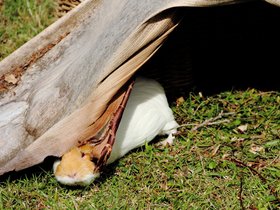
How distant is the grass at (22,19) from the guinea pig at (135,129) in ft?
4.61

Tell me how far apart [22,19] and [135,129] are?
1.92m

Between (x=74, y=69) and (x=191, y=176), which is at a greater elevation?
(x=74, y=69)

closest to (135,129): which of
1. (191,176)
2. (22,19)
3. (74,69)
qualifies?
(191,176)

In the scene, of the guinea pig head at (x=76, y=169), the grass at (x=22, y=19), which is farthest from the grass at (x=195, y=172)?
the grass at (x=22, y=19)

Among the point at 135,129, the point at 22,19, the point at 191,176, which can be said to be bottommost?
the point at 191,176

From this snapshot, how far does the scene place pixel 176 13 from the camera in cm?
308

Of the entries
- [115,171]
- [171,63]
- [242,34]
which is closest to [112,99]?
[115,171]

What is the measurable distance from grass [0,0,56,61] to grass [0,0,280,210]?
4.97ft

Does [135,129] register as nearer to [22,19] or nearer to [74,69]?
[74,69]

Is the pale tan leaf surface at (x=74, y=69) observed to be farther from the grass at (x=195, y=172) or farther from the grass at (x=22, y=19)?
the grass at (x=22, y=19)

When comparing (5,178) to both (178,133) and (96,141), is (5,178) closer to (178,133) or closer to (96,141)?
(96,141)

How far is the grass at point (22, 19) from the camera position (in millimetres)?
4570

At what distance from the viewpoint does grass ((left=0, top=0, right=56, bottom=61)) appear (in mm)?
4570

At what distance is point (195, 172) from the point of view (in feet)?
10.7
